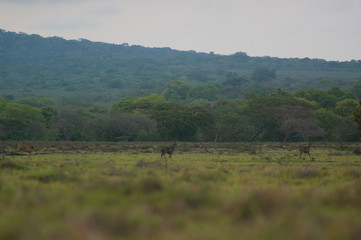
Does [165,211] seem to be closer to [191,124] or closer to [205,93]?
[191,124]

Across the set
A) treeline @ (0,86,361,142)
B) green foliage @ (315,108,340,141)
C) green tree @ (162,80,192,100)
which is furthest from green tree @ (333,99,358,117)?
green tree @ (162,80,192,100)

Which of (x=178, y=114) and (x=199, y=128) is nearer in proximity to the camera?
(x=178, y=114)

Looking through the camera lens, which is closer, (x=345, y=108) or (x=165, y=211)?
(x=165, y=211)

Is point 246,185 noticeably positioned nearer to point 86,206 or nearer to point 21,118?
point 86,206

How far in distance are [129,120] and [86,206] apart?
59.8m

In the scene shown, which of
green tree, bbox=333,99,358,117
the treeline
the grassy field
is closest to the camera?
the grassy field

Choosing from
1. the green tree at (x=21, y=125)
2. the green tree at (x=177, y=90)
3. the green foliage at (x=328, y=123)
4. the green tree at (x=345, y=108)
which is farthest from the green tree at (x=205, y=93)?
the green tree at (x=21, y=125)

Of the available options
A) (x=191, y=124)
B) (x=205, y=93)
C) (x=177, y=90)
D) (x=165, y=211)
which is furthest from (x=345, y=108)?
(x=177, y=90)

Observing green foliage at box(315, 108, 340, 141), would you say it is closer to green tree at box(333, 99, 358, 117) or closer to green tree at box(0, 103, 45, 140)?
green tree at box(333, 99, 358, 117)

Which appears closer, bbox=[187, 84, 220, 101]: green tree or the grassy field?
the grassy field

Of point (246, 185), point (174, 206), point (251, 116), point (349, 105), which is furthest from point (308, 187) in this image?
point (349, 105)

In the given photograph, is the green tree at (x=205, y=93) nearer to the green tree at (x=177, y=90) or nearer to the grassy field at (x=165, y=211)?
the green tree at (x=177, y=90)

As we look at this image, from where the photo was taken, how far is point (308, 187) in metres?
14.1

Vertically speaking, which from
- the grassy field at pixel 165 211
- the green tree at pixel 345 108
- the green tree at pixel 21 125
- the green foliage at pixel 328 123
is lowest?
the green tree at pixel 21 125
